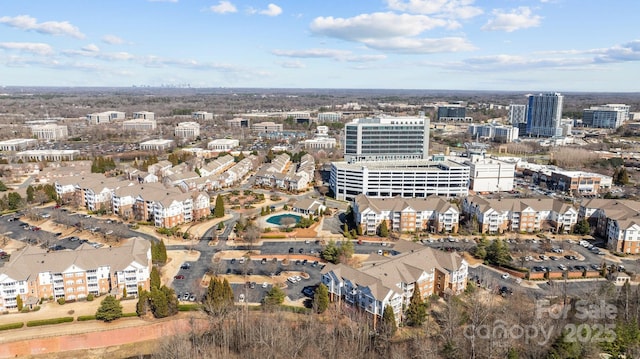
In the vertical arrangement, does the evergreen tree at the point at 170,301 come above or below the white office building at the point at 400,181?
below

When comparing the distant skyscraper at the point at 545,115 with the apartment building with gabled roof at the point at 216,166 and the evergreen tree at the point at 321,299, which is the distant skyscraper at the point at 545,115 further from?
the evergreen tree at the point at 321,299

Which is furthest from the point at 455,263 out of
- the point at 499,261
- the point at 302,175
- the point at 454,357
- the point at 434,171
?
the point at 302,175

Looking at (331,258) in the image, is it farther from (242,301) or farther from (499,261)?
(499,261)

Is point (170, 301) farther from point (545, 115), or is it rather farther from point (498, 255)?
point (545, 115)

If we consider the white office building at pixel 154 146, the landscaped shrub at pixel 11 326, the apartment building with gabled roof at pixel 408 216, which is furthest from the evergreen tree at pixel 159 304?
the white office building at pixel 154 146

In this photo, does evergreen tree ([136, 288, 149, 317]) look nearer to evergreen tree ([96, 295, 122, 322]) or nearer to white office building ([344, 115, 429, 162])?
evergreen tree ([96, 295, 122, 322])

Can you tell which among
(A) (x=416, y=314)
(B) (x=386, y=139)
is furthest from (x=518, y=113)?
(A) (x=416, y=314)
